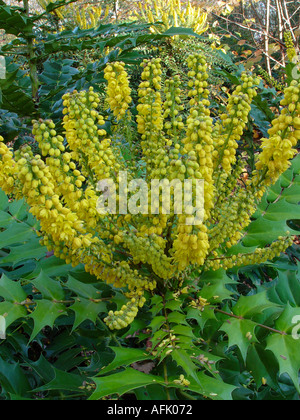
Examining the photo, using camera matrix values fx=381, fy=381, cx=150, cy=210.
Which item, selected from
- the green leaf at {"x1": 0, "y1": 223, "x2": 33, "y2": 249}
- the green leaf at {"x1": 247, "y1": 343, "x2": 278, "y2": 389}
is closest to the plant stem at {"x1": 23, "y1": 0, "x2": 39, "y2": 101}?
the green leaf at {"x1": 0, "y1": 223, "x2": 33, "y2": 249}

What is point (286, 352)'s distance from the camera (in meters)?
0.77

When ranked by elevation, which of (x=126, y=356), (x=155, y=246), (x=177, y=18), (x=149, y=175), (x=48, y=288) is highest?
(x=177, y=18)

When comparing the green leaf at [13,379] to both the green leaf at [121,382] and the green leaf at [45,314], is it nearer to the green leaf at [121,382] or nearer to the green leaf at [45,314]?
the green leaf at [45,314]

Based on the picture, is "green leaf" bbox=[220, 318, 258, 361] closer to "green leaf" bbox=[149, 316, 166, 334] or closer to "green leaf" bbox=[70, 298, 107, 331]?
"green leaf" bbox=[149, 316, 166, 334]

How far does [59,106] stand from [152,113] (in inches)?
35.2

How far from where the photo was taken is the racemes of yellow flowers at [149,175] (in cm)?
76

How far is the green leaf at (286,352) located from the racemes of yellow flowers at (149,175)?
7.4 inches

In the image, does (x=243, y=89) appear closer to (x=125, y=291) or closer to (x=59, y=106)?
(x=125, y=291)

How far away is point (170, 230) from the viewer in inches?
36.2

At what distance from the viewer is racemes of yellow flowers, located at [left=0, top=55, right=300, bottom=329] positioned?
0.76 m

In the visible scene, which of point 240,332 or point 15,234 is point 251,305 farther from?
point 15,234

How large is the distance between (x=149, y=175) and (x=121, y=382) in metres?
0.44

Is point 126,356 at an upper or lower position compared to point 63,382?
upper

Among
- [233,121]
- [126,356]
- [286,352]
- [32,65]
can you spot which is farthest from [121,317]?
[32,65]
